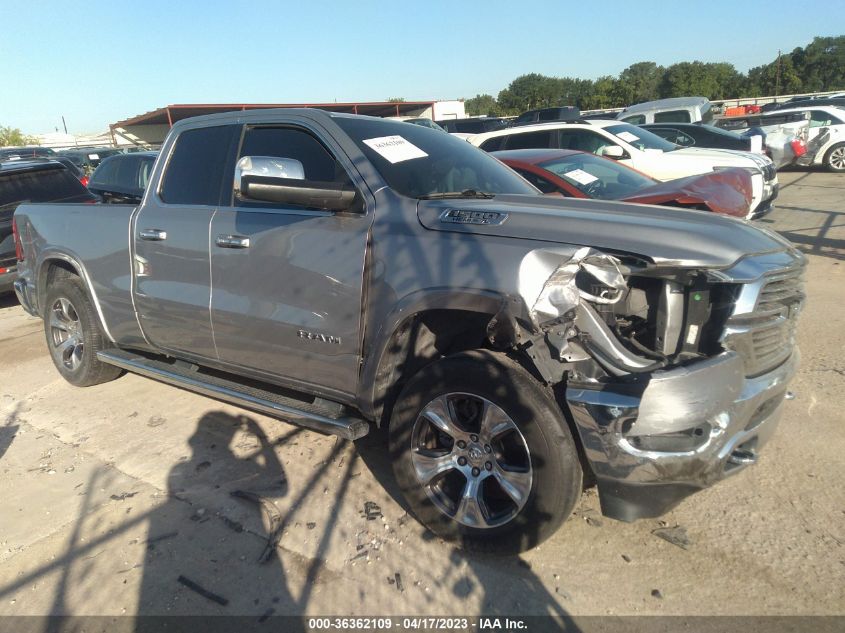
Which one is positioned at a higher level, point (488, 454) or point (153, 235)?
point (153, 235)

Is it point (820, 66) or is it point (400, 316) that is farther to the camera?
point (820, 66)

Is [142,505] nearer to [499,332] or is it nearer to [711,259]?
[499,332]

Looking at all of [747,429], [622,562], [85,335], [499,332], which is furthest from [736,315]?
[85,335]

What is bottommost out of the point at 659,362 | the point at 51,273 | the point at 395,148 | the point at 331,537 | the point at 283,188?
the point at 331,537

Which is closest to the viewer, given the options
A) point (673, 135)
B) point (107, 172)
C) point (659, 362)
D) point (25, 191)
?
point (659, 362)

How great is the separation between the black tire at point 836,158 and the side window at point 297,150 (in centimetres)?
1688

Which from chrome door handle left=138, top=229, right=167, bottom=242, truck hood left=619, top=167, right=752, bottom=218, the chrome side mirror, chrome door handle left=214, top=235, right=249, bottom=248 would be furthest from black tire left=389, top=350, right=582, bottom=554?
truck hood left=619, top=167, right=752, bottom=218

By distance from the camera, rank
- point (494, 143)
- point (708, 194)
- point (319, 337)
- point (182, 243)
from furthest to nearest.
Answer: point (494, 143)
point (708, 194)
point (182, 243)
point (319, 337)

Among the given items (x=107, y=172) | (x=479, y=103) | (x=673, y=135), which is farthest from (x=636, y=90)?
(x=107, y=172)

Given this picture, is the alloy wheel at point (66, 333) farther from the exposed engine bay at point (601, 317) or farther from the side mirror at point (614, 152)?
the side mirror at point (614, 152)

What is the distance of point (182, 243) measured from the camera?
12.5 feet

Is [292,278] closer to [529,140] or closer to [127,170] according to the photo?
[127,170]

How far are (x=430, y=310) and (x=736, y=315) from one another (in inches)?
50.7

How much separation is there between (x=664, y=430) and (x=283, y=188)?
6.40ft
